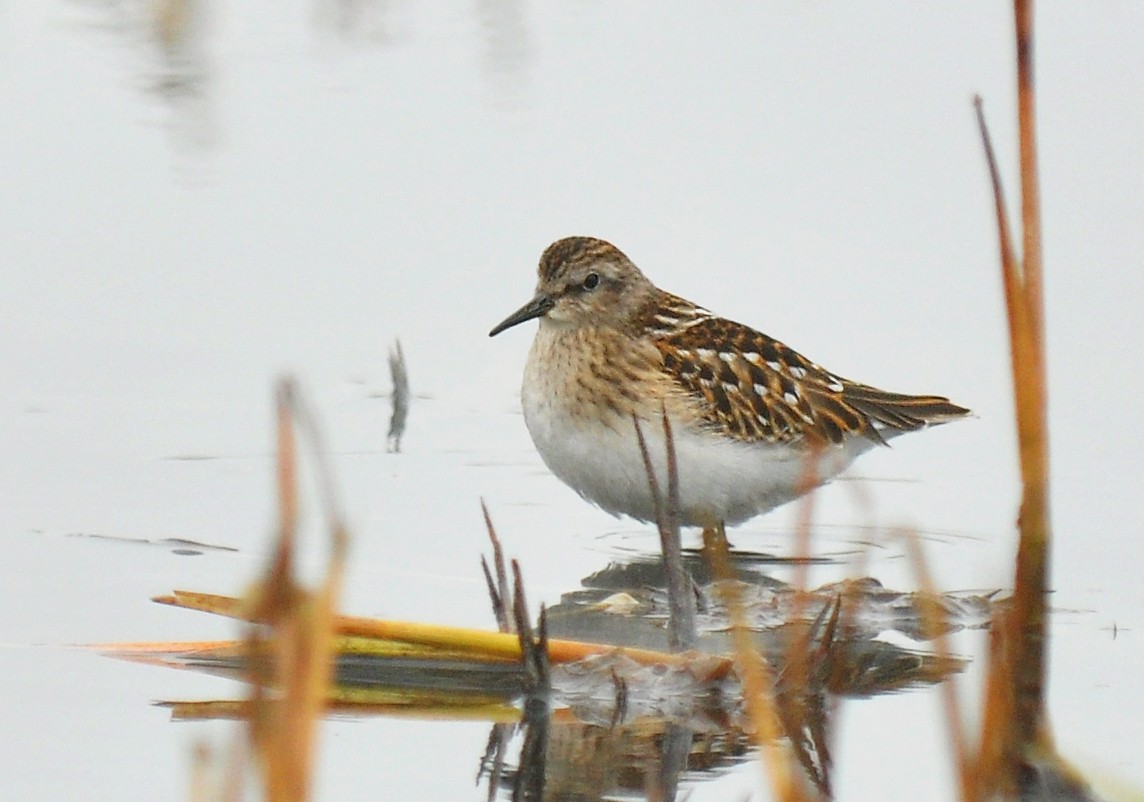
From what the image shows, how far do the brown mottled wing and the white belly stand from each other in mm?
89

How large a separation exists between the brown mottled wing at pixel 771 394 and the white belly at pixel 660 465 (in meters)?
0.09

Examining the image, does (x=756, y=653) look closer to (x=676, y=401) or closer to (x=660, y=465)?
(x=660, y=465)

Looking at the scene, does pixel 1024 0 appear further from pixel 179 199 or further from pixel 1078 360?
pixel 179 199

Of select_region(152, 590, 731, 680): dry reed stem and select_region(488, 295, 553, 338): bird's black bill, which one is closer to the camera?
select_region(152, 590, 731, 680): dry reed stem

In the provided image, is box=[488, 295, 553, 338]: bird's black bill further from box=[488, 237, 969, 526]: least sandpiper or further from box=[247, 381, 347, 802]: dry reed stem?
box=[247, 381, 347, 802]: dry reed stem

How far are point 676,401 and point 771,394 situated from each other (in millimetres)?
433

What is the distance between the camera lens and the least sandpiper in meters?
7.45

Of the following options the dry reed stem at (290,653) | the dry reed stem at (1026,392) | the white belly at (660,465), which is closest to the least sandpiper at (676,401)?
the white belly at (660,465)

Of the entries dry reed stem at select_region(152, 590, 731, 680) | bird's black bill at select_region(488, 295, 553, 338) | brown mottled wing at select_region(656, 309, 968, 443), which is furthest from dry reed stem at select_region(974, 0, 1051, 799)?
bird's black bill at select_region(488, 295, 553, 338)

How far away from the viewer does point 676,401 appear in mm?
7695

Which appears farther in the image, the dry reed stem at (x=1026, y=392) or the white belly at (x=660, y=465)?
the white belly at (x=660, y=465)

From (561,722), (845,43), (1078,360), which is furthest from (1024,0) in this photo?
(845,43)

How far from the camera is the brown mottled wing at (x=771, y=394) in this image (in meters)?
7.79

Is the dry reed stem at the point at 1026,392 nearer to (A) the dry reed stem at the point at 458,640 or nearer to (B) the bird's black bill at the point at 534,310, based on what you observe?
(A) the dry reed stem at the point at 458,640
